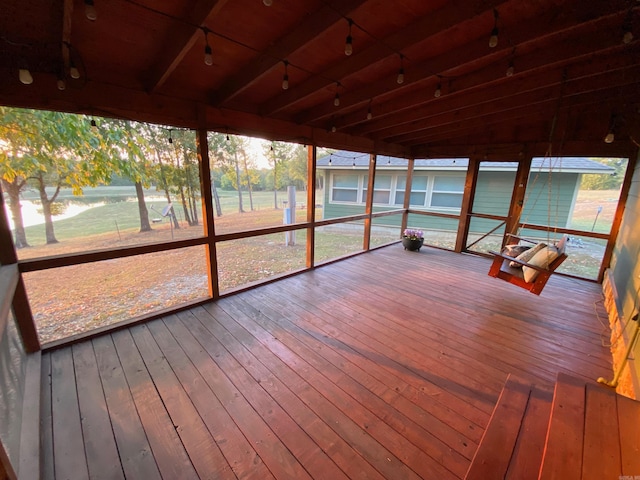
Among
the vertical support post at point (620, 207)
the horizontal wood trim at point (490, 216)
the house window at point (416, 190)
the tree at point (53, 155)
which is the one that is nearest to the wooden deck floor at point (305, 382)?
the vertical support post at point (620, 207)

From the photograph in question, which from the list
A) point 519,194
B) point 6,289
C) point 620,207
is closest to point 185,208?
point 6,289

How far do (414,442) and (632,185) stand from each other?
17.2 ft

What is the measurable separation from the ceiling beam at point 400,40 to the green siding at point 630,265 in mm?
2850

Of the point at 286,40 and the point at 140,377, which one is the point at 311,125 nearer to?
the point at 286,40

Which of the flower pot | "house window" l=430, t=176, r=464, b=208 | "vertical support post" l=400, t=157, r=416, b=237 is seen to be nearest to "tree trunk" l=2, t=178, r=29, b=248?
the flower pot

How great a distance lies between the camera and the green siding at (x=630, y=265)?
6.71 feet

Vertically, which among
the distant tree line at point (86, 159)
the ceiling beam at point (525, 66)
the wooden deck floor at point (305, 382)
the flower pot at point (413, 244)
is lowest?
the wooden deck floor at point (305, 382)

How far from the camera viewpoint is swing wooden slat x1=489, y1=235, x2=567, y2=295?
8.71 feet

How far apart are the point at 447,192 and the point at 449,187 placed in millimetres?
157

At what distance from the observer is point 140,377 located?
83.0 inches

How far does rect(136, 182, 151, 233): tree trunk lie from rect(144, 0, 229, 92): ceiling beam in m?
1.52

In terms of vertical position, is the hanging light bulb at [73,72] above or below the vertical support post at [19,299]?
above

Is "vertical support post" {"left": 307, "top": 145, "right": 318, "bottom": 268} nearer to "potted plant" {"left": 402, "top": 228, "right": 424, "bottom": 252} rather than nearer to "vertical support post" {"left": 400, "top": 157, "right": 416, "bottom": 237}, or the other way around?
"potted plant" {"left": 402, "top": 228, "right": 424, "bottom": 252}

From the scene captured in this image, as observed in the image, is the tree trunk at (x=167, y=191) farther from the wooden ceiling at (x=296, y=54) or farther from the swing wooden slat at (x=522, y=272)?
the swing wooden slat at (x=522, y=272)
